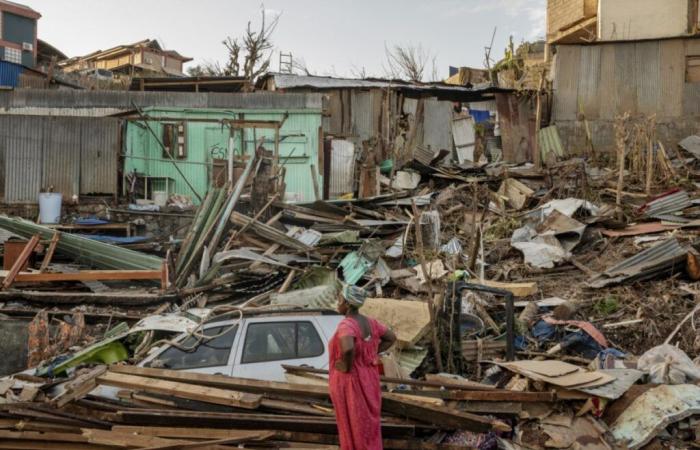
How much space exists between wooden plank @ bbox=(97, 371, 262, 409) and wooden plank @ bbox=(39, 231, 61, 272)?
241 inches

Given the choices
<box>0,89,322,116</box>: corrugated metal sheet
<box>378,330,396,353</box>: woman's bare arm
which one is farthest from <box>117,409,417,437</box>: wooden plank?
<box>0,89,322,116</box>: corrugated metal sheet

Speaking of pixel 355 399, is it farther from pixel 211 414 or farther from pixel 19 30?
pixel 19 30

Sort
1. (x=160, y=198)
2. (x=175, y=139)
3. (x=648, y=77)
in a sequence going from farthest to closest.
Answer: (x=648, y=77) → (x=175, y=139) → (x=160, y=198)

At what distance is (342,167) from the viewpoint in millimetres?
18828

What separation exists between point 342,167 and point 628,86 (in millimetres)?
10210

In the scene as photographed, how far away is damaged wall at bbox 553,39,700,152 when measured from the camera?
20.5 metres

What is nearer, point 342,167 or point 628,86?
point 342,167

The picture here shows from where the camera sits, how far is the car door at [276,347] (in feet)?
20.1

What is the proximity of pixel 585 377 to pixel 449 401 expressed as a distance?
1364mm

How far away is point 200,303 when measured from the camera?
992cm

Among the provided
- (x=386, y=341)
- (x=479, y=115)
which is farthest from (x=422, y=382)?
(x=479, y=115)

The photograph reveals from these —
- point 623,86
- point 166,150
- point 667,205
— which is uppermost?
point 623,86

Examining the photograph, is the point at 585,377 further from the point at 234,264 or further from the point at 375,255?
the point at 234,264

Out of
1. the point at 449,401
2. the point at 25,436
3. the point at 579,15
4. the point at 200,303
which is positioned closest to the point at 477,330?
the point at 449,401
